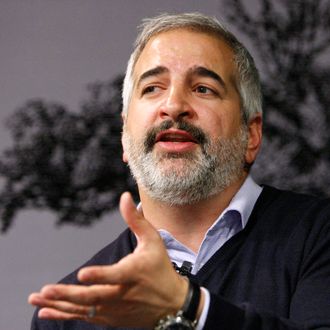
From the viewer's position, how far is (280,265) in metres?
1.16

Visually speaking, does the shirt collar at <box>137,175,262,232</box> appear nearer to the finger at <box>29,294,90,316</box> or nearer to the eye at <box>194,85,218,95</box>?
the eye at <box>194,85,218,95</box>

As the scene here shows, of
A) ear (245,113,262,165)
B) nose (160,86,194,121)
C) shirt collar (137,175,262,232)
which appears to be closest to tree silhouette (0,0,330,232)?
ear (245,113,262,165)

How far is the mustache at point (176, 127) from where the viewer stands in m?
1.26

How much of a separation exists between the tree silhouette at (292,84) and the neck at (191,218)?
18.9 inches

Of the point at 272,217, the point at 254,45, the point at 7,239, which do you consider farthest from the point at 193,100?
the point at 7,239

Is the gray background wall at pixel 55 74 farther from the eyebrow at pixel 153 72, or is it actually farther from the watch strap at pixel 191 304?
the watch strap at pixel 191 304

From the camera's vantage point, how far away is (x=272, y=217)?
1265 millimetres

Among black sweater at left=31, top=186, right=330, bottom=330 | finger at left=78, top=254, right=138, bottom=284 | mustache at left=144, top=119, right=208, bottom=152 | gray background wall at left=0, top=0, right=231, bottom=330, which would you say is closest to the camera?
finger at left=78, top=254, right=138, bottom=284

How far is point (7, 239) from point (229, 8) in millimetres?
813

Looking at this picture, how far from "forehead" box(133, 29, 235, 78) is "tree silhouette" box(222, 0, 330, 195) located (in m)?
0.45

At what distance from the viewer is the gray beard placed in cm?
128

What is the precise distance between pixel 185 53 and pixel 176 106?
13 centimetres

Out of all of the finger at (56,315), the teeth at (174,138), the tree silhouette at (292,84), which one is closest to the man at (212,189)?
the teeth at (174,138)

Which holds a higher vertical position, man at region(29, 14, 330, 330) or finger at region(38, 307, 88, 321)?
man at region(29, 14, 330, 330)
